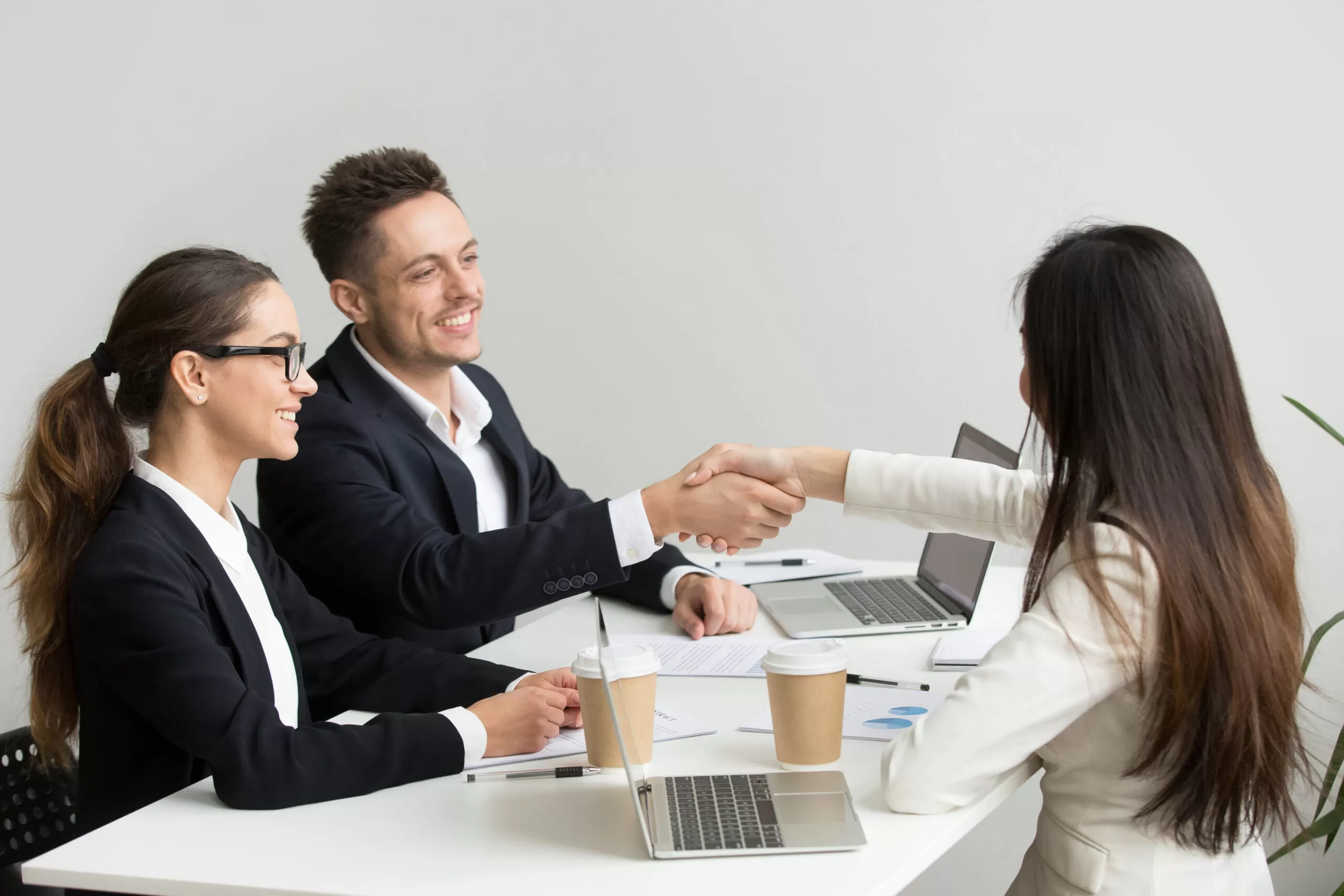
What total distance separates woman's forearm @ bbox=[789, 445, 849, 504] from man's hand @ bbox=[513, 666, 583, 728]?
51 centimetres

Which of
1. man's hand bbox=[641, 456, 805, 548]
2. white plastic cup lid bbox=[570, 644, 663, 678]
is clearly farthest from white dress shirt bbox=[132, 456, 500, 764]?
man's hand bbox=[641, 456, 805, 548]

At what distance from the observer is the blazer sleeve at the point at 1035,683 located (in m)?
1.12

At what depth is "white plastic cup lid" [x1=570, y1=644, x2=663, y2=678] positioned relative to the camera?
50.4 inches

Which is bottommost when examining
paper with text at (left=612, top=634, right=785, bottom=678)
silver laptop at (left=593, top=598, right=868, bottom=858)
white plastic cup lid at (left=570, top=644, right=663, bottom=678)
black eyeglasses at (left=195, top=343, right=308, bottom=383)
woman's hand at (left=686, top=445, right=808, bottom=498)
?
paper with text at (left=612, top=634, right=785, bottom=678)

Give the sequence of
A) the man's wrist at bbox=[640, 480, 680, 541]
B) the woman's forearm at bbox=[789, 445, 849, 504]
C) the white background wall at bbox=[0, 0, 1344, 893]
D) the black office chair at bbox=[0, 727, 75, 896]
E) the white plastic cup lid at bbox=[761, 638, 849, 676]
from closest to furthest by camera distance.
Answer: the white plastic cup lid at bbox=[761, 638, 849, 676] < the black office chair at bbox=[0, 727, 75, 896] < the woman's forearm at bbox=[789, 445, 849, 504] < the man's wrist at bbox=[640, 480, 680, 541] < the white background wall at bbox=[0, 0, 1344, 893]

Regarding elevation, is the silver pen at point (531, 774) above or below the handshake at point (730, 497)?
below

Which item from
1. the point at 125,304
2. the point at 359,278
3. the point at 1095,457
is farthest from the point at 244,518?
the point at 1095,457

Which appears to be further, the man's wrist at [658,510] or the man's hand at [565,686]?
the man's wrist at [658,510]

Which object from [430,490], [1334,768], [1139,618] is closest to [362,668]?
[430,490]

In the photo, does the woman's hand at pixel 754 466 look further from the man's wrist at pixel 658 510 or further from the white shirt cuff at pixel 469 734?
the white shirt cuff at pixel 469 734

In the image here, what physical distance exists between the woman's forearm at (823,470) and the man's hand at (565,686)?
513 millimetres

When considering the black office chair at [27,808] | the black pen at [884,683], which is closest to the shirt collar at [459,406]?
the black office chair at [27,808]

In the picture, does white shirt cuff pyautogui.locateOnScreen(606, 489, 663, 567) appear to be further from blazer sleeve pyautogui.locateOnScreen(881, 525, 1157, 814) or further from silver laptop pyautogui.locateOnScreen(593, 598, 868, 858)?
blazer sleeve pyautogui.locateOnScreen(881, 525, 1157, 814)

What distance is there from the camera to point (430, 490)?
2219 mm
